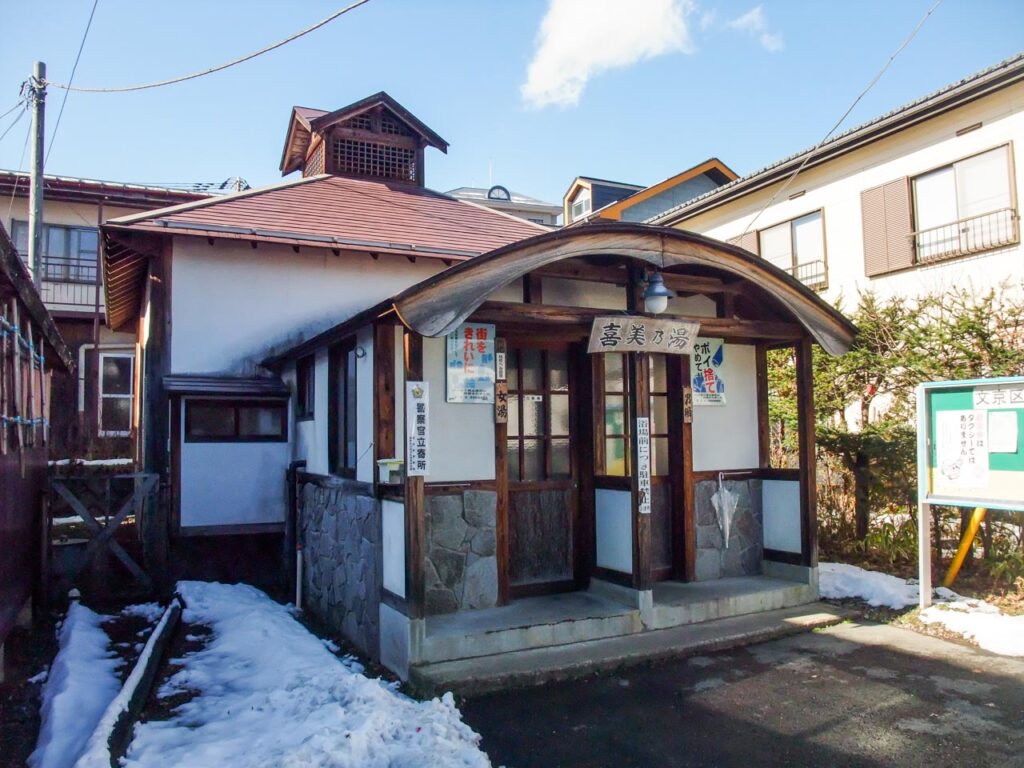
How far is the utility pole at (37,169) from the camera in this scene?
11.6 metres

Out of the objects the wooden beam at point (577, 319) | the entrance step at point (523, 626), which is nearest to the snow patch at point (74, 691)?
the entrance step at point (523, 626)

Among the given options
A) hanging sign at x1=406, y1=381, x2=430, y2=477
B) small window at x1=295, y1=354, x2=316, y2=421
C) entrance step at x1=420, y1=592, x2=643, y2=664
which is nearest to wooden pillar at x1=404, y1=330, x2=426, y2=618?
hanging sign at x1=406, y1=381, x2=430, y2=477

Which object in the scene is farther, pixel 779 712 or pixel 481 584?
pixel 481 584

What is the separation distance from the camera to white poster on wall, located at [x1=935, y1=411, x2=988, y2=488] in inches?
263

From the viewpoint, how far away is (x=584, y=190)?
28.5 metres

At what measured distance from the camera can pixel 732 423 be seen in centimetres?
812

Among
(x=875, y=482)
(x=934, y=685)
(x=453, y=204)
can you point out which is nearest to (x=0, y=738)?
(x=934, y=685)

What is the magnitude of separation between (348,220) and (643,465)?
693 cm

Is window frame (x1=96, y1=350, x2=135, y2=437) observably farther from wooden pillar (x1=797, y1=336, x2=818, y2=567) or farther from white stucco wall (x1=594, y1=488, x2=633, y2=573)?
wooden pillar (x1=797, y1=336, x2=818, y2=567)

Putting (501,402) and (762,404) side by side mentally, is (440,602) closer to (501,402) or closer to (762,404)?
(501,402)

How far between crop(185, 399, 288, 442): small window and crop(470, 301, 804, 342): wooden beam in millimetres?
4738

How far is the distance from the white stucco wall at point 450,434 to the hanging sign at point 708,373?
2521 millimetres

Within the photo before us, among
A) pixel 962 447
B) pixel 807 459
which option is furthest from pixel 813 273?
pixel 962 447

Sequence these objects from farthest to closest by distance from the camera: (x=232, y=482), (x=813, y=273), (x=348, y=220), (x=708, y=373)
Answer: (x=813, y=273), (x=348, y=220), (x=232, y=482), (x=708, y=373)
